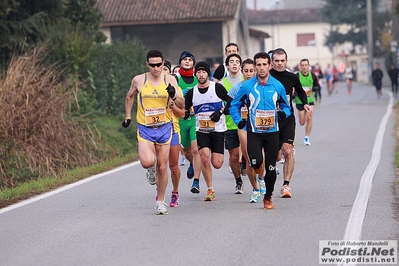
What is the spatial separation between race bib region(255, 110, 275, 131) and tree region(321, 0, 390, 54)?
73.1 meters

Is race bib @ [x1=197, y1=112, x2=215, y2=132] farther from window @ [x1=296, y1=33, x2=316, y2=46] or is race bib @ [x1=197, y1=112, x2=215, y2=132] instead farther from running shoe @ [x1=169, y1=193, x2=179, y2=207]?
window @ [x1=296, y1=33, x2=316, y2=46]

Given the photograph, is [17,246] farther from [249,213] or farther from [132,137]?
[132,137]

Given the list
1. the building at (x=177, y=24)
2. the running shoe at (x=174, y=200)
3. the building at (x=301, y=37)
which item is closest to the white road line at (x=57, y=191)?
the running shoe at (x=174, y=200)

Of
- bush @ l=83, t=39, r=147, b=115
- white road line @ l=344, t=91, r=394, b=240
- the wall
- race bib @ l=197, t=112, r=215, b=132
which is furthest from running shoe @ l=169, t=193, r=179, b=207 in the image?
the wall

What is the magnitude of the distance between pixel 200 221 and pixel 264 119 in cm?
155

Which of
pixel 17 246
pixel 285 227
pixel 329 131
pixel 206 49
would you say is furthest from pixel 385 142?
pixel 206 49

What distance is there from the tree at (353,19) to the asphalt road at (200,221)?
6986cm

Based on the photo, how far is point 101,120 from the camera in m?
23.2

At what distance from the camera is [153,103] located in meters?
10.5

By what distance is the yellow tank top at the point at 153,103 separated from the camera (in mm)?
10539

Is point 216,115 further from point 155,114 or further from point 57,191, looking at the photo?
point 57,191

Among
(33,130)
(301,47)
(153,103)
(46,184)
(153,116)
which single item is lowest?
(301,47)

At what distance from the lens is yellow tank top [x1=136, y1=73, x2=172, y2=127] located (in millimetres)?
10539

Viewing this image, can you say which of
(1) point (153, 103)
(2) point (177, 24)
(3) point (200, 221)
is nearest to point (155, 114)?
(1) point (153, 103)
